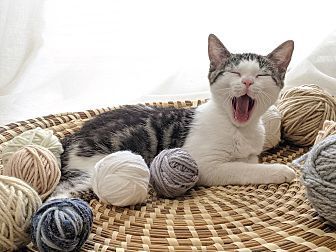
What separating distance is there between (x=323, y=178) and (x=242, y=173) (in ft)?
0.89

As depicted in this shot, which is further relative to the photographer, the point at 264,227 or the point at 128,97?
the point at 128,97

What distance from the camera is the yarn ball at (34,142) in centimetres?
101

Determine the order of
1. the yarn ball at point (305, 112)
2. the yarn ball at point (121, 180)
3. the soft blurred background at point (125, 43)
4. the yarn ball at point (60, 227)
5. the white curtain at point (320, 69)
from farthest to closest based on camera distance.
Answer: the soft blurred background at point (125, 43) < the white curtain at point (320, 69) < the yarn ball at point (305, 112) < the yarn ball at point (121, 180) < the yarn ball at point (60, 227)

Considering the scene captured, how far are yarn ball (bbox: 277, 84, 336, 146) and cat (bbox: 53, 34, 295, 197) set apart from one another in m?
0.12

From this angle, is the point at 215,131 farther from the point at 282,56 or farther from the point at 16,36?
the point at 16,36

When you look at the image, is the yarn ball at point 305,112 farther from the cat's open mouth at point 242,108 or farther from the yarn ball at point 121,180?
the yarn ball at point 121,180

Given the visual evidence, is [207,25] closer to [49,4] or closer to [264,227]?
[49,4]

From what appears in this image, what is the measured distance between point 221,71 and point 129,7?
0.52 m

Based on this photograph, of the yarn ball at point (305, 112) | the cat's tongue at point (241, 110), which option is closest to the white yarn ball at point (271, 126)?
the yarn ball at point (305, 112)

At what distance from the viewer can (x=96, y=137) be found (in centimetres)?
107

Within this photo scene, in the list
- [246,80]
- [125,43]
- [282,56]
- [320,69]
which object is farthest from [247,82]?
[125,43]

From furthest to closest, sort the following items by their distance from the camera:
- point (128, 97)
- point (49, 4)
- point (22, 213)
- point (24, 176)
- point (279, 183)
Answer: point (128, 97)
point (49, 4)
point (279, 183)
point (24, 176)
point (22, 213)

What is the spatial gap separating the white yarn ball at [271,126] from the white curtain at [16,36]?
67 centimetres

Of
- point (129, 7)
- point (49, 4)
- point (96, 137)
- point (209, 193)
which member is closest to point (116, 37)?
point (129, 7)
